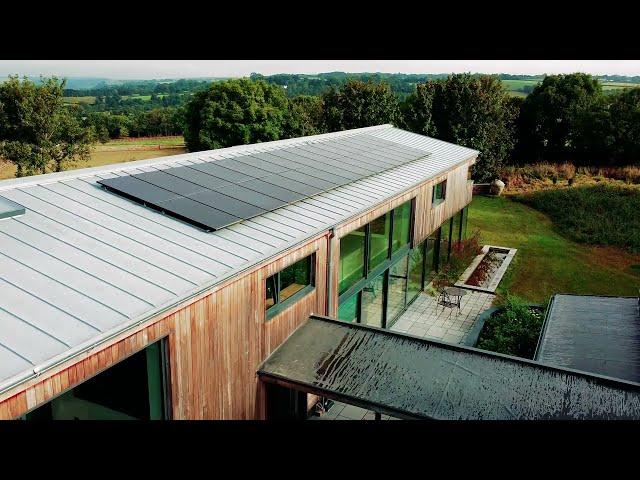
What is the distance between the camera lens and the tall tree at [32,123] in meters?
26.1

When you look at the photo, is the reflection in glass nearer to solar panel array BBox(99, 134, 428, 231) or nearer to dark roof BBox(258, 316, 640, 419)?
dark roof BBox(258, 316, 640, 419)

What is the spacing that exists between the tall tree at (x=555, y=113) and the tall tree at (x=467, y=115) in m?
6.92

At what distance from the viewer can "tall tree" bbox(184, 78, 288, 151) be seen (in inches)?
1652

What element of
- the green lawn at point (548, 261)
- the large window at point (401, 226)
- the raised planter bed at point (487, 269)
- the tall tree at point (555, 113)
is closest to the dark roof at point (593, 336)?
the green lawn at point (548, 261)

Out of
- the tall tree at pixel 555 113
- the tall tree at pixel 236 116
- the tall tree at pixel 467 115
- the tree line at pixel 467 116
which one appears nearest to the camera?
the tall tree at pixel 467 115

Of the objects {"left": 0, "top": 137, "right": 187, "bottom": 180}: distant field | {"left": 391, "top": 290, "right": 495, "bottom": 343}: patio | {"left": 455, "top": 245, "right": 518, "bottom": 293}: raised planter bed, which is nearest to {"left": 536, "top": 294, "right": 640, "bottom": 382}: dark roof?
{"left": 391, "top": 290, "right": 495, "bottom": 343}: patio

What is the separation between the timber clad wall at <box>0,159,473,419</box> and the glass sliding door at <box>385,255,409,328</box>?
504 centimetres

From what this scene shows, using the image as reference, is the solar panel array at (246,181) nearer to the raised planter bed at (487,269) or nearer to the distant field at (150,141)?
the raised planter bed at (487,269)

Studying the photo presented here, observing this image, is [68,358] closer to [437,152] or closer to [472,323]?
[472,323]

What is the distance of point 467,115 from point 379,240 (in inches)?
877

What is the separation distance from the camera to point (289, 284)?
9.49 meters

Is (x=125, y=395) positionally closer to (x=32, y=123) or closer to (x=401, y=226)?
(x=401, y=226)
